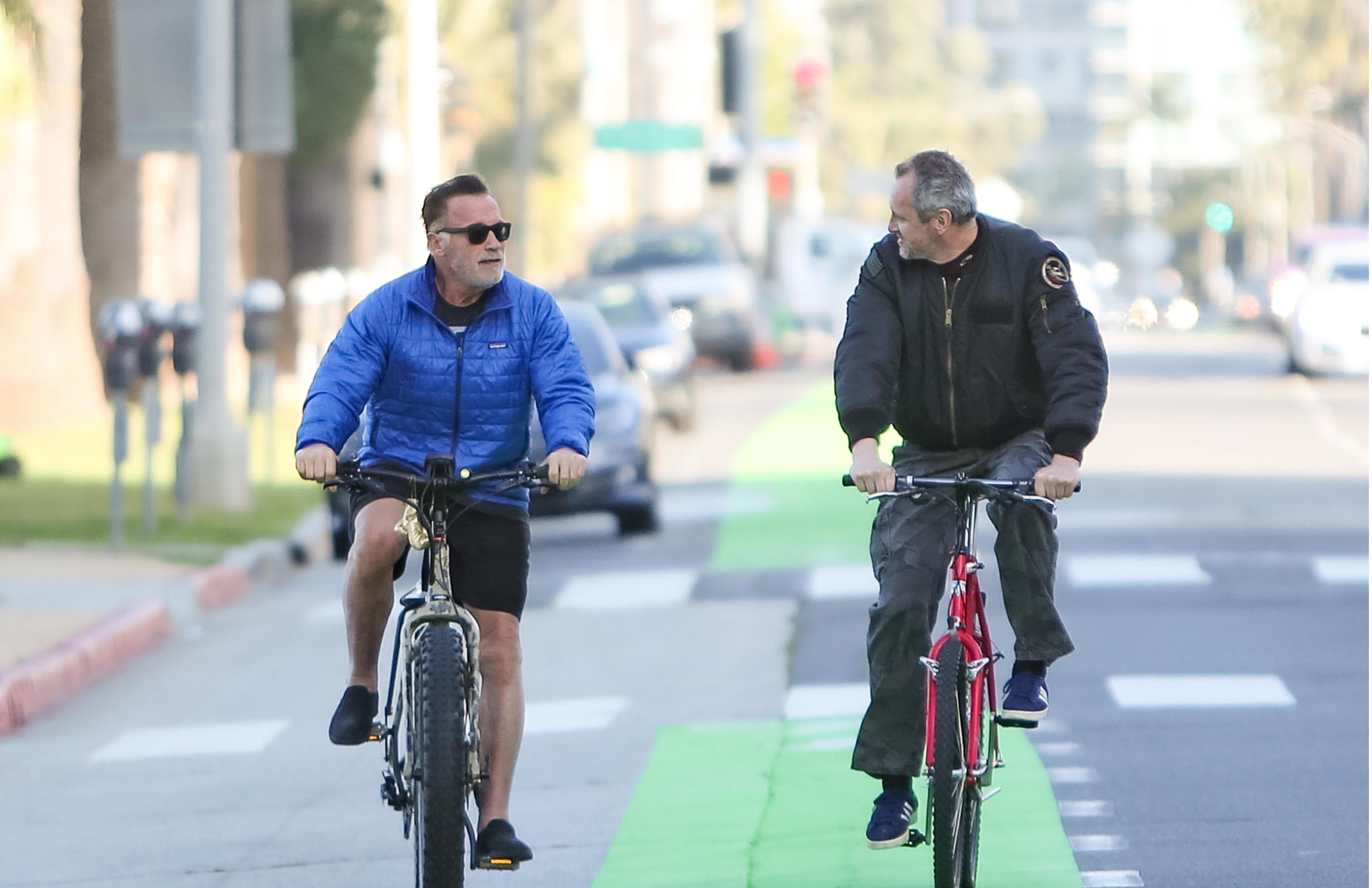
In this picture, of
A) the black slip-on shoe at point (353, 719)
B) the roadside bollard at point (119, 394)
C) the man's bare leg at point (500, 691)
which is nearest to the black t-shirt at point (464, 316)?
the man's bare leg at point (500, 691)

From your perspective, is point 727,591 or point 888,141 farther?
point 888,141

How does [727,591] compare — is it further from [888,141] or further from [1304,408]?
[888,141]

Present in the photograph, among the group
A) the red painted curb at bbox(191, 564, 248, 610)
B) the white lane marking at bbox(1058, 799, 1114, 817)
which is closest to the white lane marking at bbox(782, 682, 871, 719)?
the white lane marking at bbox(1058, 799, 1114, 817)

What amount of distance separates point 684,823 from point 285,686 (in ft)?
12.9

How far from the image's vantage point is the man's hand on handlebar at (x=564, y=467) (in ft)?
21.5

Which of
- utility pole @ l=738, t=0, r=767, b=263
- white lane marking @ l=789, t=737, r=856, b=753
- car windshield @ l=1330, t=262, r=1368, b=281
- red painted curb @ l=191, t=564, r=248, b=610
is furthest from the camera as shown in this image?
utility pole @ l=738, t=0, r=767, b=263

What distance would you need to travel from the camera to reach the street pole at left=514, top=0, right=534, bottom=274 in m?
39.8

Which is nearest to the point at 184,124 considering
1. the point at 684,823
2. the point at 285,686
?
the point at 285,686

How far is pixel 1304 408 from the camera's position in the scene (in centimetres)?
2920

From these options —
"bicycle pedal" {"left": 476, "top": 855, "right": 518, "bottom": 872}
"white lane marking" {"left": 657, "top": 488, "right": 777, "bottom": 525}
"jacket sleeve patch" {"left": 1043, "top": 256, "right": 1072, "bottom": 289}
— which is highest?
"jacket sleeve patch" {"left": 1043, "top": 256, "right": 1072, "bottom": 289}

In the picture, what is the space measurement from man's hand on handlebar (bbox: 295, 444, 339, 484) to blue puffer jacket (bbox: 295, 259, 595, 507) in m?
0.15

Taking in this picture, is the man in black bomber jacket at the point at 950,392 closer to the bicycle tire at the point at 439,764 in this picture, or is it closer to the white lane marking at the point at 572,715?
the bicycle tire at the point at 439,764

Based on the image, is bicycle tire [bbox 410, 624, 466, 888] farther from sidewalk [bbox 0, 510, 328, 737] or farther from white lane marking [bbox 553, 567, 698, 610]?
white lane marking [bbox 553, 567, 698, 610]

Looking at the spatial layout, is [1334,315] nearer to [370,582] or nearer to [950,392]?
[950,392]
